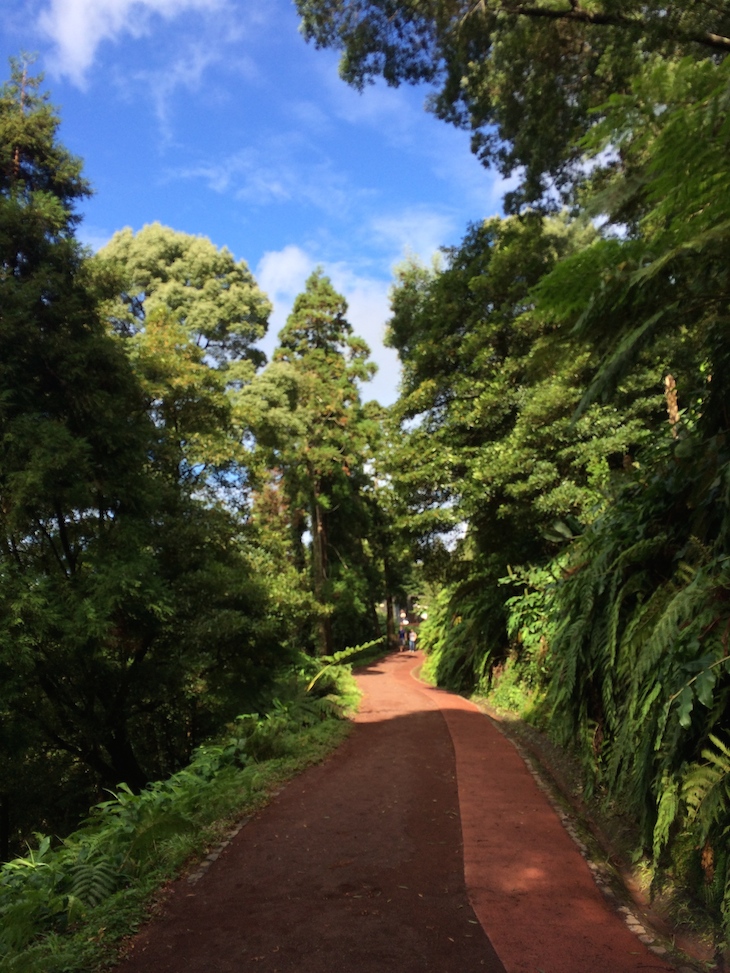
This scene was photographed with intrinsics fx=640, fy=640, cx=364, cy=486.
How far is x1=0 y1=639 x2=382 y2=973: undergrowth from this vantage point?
143 inches

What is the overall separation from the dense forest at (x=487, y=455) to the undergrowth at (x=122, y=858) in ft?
9.09

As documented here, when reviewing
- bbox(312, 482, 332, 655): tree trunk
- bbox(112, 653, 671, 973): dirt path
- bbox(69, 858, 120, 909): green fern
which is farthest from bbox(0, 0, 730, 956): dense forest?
bbox(312, 482, 332, 655): tree trunk

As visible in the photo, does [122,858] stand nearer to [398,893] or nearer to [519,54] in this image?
[398,893]

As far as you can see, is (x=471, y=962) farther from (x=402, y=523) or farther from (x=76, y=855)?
(x=402, y=523)

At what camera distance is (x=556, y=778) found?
741cm

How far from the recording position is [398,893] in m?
4.36

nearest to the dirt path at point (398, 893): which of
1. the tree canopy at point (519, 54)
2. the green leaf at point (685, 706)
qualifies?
the green leaf at point (685, 706)

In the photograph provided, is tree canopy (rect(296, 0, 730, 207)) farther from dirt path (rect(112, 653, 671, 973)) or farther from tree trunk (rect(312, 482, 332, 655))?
tree trunk (rect(312, 482, 332, 655))

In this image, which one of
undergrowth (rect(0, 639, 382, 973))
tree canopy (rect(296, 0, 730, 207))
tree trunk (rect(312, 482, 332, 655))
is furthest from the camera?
tree trunk (rect(312, 482, 332, 655))

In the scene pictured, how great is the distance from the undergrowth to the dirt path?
0.24m

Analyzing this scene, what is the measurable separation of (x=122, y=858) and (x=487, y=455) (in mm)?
9664

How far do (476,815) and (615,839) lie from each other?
140 cm

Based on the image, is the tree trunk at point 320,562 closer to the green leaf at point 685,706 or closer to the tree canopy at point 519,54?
the tree canopy at point 519,54

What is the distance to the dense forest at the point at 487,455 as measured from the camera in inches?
162
